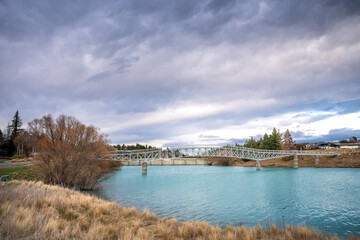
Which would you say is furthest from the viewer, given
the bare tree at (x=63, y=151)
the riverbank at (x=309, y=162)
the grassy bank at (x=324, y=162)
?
the riverbank at (x=309, y=162)

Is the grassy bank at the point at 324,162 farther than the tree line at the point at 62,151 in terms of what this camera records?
Yes

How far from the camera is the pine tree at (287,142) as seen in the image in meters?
105

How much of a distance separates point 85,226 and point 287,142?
111564 millimetres

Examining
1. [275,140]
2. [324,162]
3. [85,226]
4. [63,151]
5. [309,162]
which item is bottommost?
[309,162]

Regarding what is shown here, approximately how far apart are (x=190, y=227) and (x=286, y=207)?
14.7m

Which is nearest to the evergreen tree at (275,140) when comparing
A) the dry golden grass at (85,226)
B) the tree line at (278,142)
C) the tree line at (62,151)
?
the tree line at (278,142)

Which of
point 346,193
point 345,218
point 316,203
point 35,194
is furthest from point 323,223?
point 35,194

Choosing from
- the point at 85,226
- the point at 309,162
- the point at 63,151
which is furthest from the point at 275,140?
the point at 85,226

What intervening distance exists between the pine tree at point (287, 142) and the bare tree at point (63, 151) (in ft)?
322

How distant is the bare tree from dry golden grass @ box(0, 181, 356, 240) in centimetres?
1464

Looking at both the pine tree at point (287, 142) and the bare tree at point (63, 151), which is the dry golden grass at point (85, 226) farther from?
the pine tree at point (287, 142)

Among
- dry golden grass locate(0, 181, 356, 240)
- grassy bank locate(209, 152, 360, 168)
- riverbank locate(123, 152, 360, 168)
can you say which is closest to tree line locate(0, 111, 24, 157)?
riverbank locate(123, 152, 360, 168)

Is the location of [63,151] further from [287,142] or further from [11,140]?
[287,142]

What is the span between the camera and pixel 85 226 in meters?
9.59
